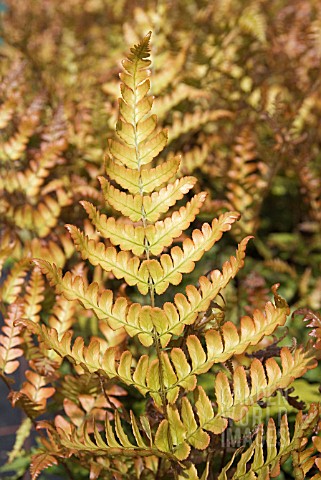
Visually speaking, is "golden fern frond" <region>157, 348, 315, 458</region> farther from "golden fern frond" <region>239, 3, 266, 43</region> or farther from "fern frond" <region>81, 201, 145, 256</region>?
"golden fern frond" <region>239, 3, 266, 43</region>

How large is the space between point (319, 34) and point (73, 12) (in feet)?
3.65

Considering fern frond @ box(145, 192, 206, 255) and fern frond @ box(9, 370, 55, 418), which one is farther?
fern frond @ box(9, 370, 55, 418)

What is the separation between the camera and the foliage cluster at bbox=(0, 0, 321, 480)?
2.44 feet

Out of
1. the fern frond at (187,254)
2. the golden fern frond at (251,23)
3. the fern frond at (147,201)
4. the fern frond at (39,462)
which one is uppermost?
the golden fern frond at (251,23)


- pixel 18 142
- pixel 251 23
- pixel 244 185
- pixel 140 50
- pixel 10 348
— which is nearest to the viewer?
pixel 140 50

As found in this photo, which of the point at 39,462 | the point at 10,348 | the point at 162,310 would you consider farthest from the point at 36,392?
the point at 162,310

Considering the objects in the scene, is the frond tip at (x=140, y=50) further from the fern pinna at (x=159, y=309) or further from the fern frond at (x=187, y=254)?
the fern frond at (x=187, y=254)

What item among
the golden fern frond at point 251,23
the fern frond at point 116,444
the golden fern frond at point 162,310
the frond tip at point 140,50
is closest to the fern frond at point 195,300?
the golden fern frond at point 162,310

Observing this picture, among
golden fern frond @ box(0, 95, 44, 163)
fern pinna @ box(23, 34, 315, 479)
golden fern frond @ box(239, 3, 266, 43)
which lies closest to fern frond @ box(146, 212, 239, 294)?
fern pinna @ box(23, 34, 315, 479)

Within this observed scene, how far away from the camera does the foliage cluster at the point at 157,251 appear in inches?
29.3

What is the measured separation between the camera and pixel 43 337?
0.74 meters

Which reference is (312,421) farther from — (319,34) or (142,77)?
(319,34)

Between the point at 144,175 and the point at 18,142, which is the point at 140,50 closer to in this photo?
the point at 144,175

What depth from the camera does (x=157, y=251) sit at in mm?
752
